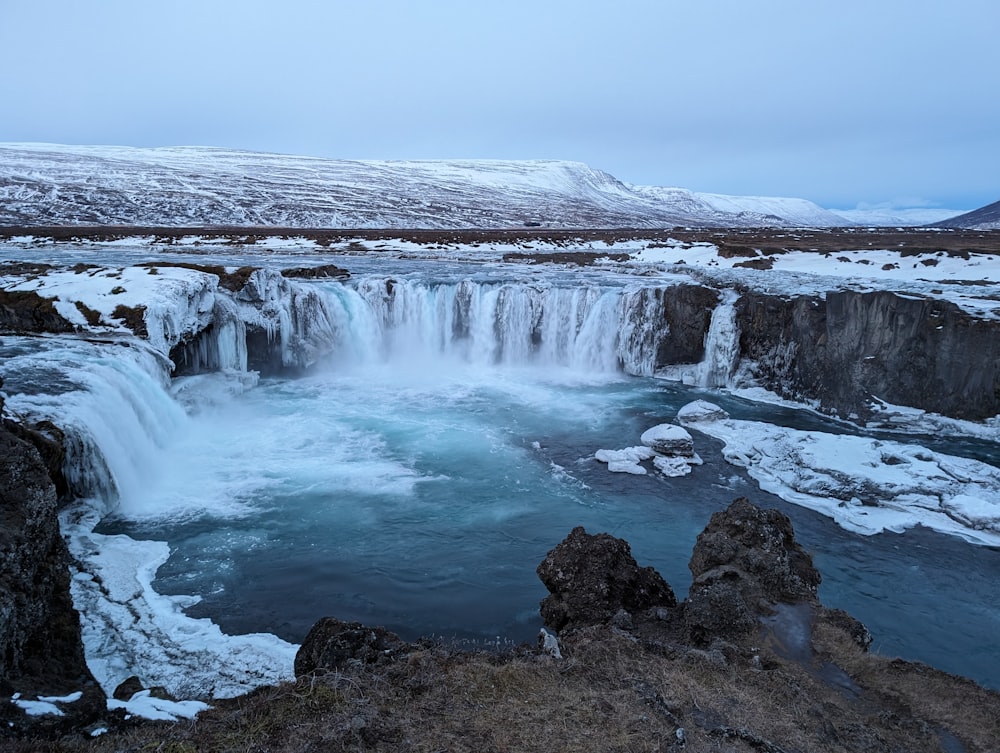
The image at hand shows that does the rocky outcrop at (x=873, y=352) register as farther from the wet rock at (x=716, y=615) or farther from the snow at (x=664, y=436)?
the wet rock at (x=716, y=615)

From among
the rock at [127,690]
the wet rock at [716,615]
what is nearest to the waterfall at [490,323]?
the wet rock at [716,615]

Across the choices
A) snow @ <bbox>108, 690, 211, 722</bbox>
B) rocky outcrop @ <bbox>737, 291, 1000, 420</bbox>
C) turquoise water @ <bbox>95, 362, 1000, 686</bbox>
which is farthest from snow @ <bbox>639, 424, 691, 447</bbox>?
snow @ <bbox>108, 690, 211, 722</bbox>

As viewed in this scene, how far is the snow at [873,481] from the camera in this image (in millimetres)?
12453

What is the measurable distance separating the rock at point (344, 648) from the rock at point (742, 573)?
11.1ft

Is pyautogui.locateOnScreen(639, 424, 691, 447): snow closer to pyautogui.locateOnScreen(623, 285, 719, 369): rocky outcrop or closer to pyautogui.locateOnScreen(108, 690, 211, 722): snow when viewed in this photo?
pyautogui.locateOnScreen(623, 285, 719, 369): rocky outcrop

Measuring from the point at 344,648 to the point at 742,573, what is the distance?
4979 millimetres

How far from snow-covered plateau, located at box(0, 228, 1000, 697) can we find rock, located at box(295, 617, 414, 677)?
1.39 metres

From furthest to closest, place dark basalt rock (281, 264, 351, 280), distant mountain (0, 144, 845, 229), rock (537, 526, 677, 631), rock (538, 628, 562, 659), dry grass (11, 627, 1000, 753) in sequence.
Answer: distant mountain (0, 144, 845, 229) < dark basalt rock (281, 264, 351, 280) < rock (537, 526, 677, 631) < rock (538, 628, 562, 659) < dry grass (11, 627, 1000, 753)

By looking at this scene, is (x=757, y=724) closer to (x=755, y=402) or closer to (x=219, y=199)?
(x=755, y=402)

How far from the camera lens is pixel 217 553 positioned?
10758 mm

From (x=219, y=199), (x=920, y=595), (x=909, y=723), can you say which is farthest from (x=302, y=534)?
(x=219, y=199)

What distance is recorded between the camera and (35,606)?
669cm

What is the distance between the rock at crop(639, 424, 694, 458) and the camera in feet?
50.7

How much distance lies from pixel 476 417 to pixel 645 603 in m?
11.0
